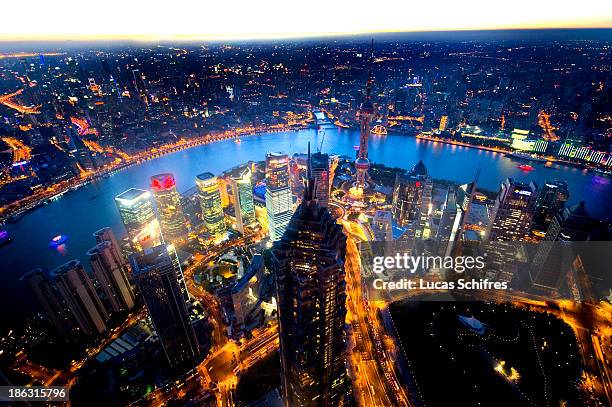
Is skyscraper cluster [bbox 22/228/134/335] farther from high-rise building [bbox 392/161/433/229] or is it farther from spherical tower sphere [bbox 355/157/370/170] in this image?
spherical tower sphere [bbox 355/157/370/170]

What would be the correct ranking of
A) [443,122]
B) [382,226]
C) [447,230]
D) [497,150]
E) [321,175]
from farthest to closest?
[443,122] → [497,150] → [321,175] → [382,226] → [447,230]

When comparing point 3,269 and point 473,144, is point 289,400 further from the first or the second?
point 473,144

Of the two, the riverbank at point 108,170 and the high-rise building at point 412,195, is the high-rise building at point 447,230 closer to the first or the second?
the high-rise building at point 412,195

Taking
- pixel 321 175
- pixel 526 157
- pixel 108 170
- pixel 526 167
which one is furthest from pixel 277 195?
pixel 526 157

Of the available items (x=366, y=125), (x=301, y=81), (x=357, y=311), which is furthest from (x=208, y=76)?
(x=357, y=311)

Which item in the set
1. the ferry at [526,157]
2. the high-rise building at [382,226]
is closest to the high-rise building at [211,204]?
the high-rise building at [382,226]

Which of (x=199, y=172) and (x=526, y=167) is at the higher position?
(x=526, y=167)

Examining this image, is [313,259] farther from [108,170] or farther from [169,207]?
[108,170]

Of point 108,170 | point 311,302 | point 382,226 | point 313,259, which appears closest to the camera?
point 313,259
